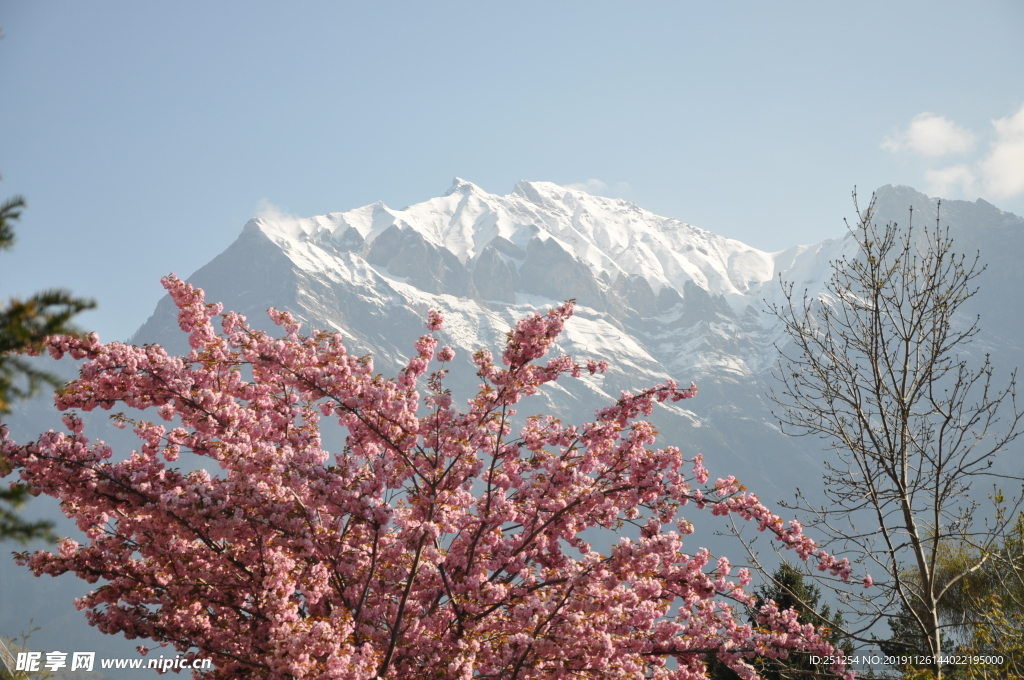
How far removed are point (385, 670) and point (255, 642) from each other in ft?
5.09

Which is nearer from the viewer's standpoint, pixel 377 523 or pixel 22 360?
pixel 22 360

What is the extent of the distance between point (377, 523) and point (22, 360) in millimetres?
3966

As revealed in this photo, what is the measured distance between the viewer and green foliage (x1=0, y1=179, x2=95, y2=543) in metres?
3.99

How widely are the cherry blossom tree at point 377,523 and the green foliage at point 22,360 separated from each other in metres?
2.69

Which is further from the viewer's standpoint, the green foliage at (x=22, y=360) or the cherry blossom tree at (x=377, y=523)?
the cherry blossom tree at (x=377, y=523)

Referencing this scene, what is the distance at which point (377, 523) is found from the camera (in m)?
7.22

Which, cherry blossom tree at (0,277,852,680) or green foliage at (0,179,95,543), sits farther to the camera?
Answer: cherry blossom tree at (0,277,852,680)

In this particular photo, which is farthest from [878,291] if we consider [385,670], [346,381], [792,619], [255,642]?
[255,642]

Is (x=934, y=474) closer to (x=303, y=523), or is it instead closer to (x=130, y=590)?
(x=303, y=523)

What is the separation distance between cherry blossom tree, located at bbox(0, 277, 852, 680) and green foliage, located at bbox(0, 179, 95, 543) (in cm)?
269

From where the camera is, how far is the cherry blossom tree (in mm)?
7074

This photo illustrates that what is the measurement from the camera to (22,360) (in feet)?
13.2

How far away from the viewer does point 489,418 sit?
8.80 meters

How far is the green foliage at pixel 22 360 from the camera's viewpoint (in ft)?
13.1
